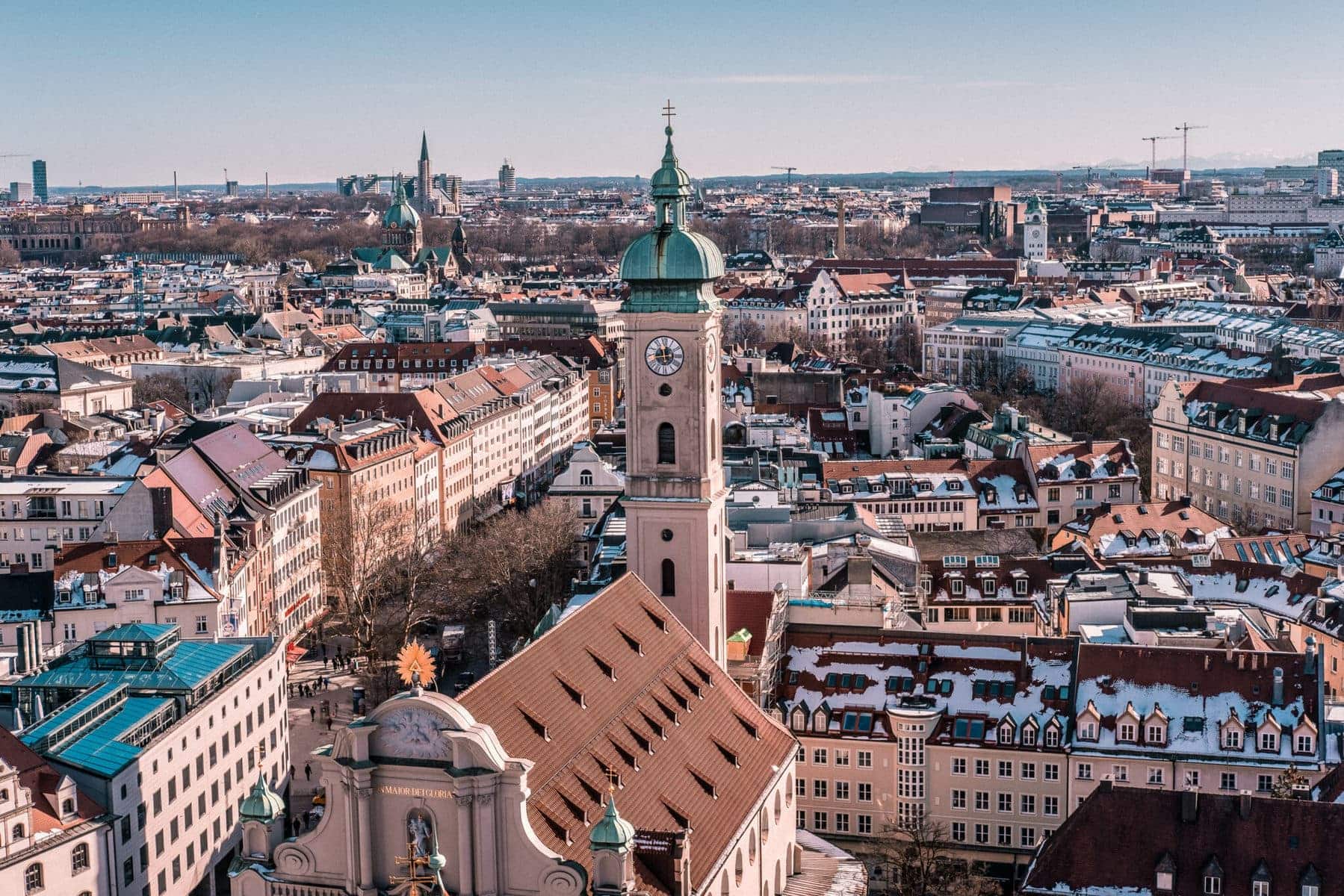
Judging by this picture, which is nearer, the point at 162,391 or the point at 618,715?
the point at 618,715

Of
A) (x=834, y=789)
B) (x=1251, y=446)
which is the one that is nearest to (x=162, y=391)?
(x=1251, y=446)

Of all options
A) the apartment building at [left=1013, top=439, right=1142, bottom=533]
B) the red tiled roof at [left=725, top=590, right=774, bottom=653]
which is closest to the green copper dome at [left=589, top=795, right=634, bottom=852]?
the red tiled roof at [left=725, top=590, right=774, bottom=653]

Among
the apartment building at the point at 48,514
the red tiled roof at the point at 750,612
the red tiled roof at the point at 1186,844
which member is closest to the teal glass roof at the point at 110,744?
the red tiled roof at the point at 750,612

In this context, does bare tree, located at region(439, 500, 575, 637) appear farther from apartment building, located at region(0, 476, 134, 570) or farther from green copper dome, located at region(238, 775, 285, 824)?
green copper dome, located at region(238, 775, 285, 824)

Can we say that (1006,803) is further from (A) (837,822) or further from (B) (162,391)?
(B) (162,391)

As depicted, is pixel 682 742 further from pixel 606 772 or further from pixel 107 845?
pixel 107 845

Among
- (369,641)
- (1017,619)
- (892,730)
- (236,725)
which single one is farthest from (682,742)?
(369,641)

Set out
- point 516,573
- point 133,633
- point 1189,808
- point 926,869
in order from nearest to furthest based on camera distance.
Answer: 1. point 1189,808
2. point 926,869
3. point 133,633
4. point 516,573
